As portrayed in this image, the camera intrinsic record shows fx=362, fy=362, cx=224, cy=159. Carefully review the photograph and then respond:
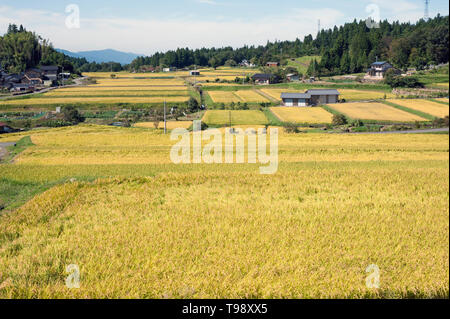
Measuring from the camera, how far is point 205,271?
22.2 ft

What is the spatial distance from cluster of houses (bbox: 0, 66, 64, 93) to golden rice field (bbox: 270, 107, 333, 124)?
28366 millimetres

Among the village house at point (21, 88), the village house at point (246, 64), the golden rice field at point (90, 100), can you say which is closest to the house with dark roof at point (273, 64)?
the village house at point (246, 64)

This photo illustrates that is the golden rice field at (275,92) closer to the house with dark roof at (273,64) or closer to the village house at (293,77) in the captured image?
the village house at (293,77)

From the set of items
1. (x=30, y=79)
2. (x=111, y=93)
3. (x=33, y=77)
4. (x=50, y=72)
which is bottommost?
(x=111, y=93)

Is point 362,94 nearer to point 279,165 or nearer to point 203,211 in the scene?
point 279,165

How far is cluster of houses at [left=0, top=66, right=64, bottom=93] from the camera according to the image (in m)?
38.6

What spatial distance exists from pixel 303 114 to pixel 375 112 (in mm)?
7992

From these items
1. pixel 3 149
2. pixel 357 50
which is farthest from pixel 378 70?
pixel 3 149

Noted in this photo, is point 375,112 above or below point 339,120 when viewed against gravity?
above

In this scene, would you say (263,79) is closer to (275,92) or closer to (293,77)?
(293,77)

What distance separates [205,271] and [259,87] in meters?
60.2

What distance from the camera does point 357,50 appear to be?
159 feet
